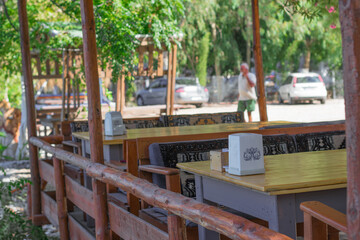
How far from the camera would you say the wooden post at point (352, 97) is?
142cm

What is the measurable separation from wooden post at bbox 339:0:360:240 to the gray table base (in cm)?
78

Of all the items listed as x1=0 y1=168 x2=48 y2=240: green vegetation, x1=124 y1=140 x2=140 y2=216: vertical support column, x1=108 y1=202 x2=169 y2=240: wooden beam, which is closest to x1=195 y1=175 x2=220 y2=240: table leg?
x1=108 y1=202 x2=169 y2=240: wooden beam

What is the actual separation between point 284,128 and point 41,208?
11.9ft

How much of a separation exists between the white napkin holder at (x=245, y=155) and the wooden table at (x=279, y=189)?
0.04 meters

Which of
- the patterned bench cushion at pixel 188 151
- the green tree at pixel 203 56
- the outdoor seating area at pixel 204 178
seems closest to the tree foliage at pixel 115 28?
the outdoor seating area at pixel 204 178

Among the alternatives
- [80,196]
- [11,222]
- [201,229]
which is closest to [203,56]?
[11,222]

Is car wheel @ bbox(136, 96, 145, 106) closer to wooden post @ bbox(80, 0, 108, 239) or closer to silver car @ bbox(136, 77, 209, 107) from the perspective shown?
silver car @ bbox(136, 77, 209, 107)

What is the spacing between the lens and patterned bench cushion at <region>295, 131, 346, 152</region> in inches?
147

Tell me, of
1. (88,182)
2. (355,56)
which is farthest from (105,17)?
(355,56)

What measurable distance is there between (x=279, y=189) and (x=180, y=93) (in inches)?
799

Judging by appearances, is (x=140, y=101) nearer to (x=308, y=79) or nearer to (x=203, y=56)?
(x=203, y=56)

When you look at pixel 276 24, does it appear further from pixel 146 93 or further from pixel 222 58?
pixel 146 93

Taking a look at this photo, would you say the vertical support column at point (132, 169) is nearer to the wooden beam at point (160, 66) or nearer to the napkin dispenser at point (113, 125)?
the napkin dispenser at point (113, 125)

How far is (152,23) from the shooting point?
26.2 feet
